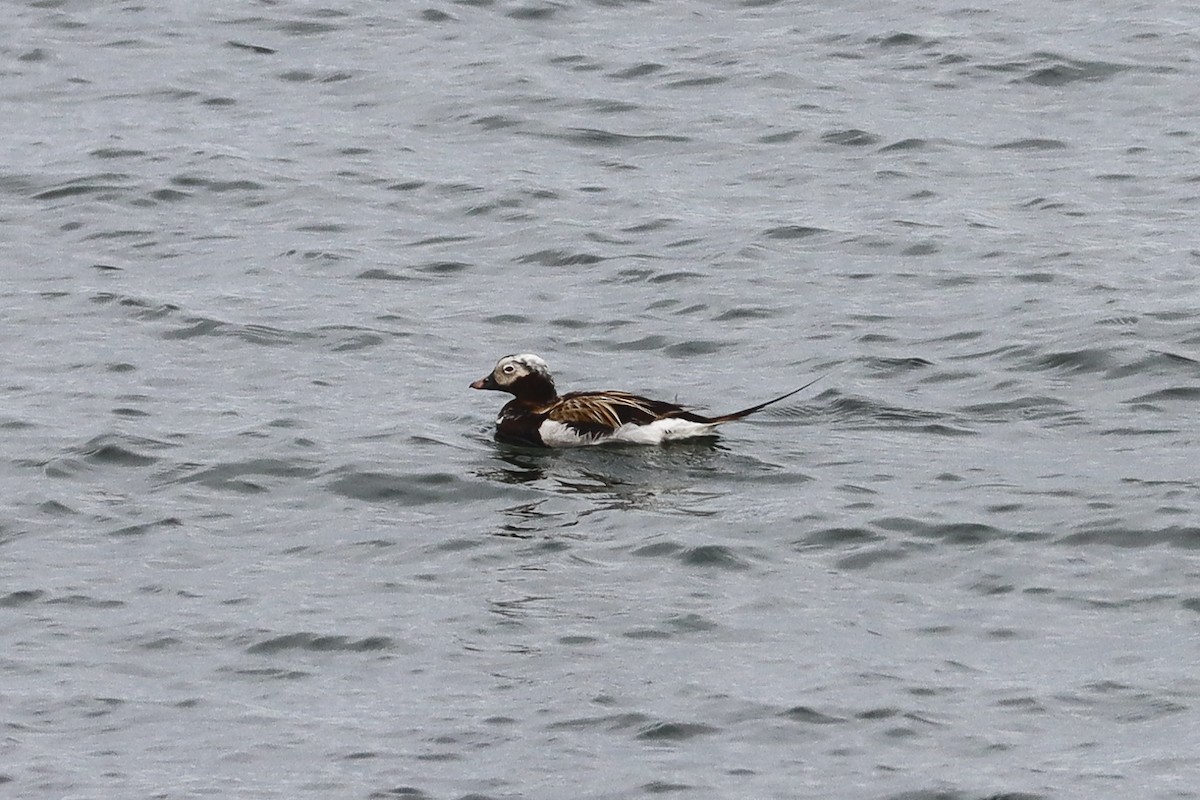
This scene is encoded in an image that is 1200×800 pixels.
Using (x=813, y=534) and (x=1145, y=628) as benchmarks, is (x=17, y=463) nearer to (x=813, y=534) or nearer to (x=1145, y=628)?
(x=813, y=534)

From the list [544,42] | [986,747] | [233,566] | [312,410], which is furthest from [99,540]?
[544,42]

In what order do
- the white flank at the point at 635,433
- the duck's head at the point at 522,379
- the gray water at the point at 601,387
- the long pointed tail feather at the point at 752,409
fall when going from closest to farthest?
the gray water at the point at 601,387
the white flank at the point at 635,433
the long pointed tail feather at the point at 752,409
the duck's head at the point at 522,379

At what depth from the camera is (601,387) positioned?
1569cm

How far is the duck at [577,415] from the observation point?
14.1 metres

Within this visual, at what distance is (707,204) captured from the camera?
19516mm

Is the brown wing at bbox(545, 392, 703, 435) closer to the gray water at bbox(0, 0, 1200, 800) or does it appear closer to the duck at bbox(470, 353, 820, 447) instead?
the duck at bbox(470, 353, 820, 447)

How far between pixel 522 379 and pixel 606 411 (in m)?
0.78

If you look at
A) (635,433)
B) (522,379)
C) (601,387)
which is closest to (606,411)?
(635,433)

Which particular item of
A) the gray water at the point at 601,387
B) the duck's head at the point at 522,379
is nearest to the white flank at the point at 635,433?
the gray water at the point at 601,387

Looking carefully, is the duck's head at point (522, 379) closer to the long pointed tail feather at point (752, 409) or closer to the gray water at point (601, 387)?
the gray water at point (601, 387)

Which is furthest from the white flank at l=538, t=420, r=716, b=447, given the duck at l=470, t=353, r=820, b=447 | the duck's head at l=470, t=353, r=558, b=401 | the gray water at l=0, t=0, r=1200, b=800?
the duck's head at l=470, t=353, r=558, b=401

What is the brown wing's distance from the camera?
1418cm

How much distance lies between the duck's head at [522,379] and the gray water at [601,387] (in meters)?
0.35

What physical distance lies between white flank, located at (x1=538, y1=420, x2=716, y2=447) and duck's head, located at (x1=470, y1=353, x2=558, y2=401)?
1.15ft
